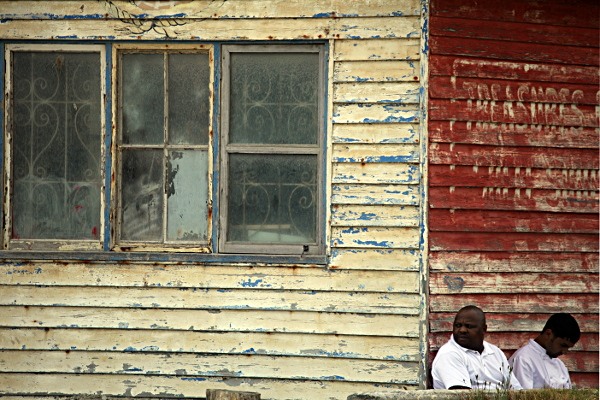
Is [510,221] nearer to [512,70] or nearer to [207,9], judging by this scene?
[512,70]

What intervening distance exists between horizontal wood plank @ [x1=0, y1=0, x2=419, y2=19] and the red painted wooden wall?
424 mm

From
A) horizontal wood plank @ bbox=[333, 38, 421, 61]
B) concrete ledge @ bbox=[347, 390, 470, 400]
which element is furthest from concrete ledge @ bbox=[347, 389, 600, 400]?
horizontal wood plank @ bbox=[333, 38, 421, 61]

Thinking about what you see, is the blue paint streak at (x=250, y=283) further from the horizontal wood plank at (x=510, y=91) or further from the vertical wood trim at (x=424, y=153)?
the horizontal wood plank at (x=510, y=91)

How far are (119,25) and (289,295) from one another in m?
2.40

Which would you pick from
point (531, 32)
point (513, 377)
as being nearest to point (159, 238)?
point (513, 377)

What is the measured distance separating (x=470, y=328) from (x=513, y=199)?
110 centimetres

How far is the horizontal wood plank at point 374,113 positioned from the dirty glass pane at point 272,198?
0.39 metres

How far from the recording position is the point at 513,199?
15.8 feet

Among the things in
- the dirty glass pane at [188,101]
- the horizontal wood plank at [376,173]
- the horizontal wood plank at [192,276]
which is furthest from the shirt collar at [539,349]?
the dirty glass pane at [188,101]

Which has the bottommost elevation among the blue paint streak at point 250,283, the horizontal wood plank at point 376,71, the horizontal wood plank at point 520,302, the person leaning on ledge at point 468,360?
the person leaning on ledge at point 468,360

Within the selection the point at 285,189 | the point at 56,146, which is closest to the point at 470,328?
the point at 285,189

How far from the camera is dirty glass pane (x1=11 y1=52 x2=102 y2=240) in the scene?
16.2 ft

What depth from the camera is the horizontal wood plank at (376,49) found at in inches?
186

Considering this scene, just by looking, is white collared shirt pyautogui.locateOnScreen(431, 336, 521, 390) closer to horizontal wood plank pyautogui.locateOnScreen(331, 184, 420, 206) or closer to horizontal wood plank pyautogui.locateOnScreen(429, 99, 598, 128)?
horizontal wood plank pyautogui.locateOnScreen(331, 184, 420, 206)
